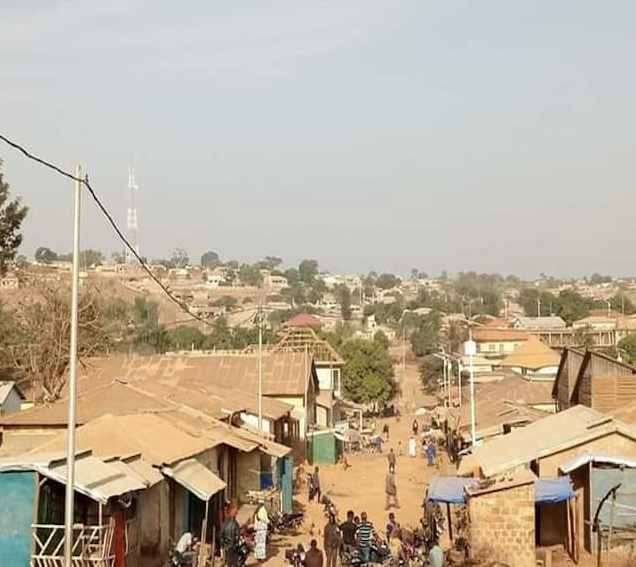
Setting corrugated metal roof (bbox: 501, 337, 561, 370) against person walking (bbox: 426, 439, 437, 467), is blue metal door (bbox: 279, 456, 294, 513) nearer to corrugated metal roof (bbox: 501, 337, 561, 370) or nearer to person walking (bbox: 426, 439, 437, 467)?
person walking (bbox: 426, 439, 437, 467)

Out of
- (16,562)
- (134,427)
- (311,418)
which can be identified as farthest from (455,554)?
(311,418)

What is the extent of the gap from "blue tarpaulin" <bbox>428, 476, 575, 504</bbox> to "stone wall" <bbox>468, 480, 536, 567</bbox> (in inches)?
14.6

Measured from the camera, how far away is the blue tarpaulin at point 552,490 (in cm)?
1738

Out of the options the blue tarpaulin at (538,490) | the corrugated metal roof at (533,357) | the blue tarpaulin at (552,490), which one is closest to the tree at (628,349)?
the corrugated metal roof at (533,357)

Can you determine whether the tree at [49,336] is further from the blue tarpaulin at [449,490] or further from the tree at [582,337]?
the tree at [582,337]

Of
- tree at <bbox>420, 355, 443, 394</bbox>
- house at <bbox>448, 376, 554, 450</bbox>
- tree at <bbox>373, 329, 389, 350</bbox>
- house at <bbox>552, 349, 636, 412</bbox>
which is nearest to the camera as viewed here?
house at <bbox>552, 349, 636, 412</bbox>

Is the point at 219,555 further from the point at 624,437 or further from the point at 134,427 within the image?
the point at 624,437

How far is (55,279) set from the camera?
49.3m

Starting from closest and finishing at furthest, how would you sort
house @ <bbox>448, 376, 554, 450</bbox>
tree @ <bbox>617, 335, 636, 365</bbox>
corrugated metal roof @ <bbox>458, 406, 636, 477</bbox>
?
corrugated metal roof @ <bbox>458, 406, 636, 477</bbox>, house @ <bbox>448, 376, 554, 450</bbox>, tree @ <bbox>617, 335, 636, 365</bbox>

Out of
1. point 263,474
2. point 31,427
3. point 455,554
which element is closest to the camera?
point 455,554

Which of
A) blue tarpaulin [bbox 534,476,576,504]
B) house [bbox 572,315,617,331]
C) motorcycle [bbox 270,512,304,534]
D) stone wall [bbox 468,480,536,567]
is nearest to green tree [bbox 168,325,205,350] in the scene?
house [bbox 572,315,617,331]

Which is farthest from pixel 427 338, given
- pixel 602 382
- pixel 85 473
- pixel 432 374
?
pixel 85 473

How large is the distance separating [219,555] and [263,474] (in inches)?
279

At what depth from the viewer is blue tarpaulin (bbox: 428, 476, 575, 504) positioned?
17484mm
